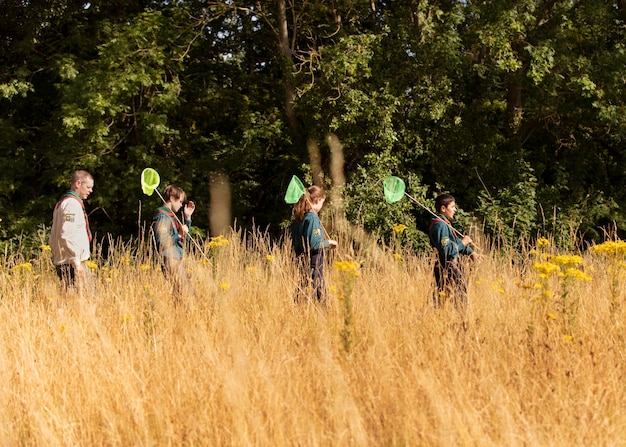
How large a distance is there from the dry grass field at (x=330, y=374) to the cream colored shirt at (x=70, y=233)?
66cm

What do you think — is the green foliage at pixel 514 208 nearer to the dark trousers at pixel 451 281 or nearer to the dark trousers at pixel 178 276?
the dark trousers at pixel 451 281

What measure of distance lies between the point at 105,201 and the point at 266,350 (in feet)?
34.9

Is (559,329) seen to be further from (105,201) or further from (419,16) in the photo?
(105,201)

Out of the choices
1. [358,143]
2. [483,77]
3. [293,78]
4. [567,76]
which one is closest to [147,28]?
[293,78]

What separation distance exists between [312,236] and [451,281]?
4.05 feet

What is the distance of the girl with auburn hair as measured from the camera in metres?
6.30

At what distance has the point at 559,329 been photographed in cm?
438

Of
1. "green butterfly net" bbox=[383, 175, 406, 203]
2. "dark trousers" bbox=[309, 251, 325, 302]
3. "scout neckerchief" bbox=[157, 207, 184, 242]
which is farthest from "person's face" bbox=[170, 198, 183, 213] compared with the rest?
"green butterfly net" bbox=[383, 175, 406, 203]

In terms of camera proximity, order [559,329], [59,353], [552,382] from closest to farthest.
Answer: [552,382] → [559,329] → [59,353]

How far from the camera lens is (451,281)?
5.75 meters

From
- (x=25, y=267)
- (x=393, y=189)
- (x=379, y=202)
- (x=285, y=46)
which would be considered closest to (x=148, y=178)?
(x=25, y=267)

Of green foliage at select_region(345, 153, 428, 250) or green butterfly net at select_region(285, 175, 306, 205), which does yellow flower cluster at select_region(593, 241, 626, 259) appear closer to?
green butterfly net at select_region(285, 175, 306, 205)

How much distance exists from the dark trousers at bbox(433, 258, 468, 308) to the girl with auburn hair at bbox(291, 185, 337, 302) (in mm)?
893

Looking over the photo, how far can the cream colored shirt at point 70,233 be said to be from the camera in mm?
6039
